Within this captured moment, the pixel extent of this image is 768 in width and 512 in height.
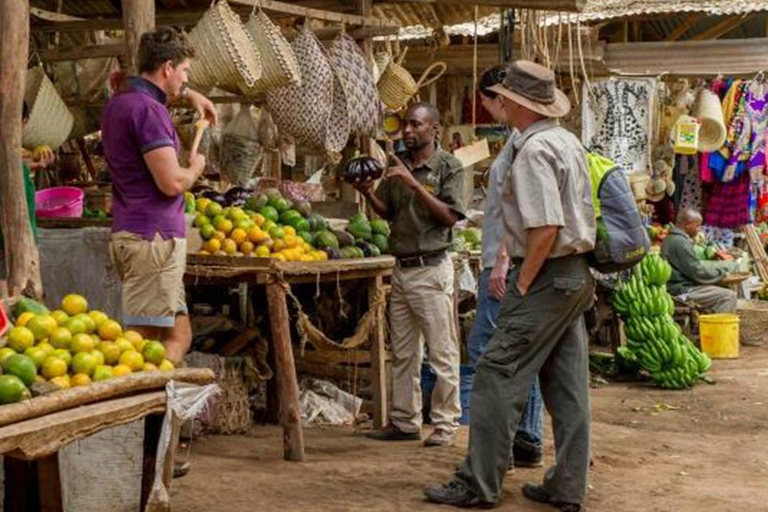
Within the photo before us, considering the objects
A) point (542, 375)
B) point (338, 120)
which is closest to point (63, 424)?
point (542, 375)

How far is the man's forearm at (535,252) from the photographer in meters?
5.50

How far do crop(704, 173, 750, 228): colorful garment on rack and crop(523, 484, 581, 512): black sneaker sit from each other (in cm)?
887

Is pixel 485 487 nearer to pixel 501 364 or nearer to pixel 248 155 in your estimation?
pixel 501 364

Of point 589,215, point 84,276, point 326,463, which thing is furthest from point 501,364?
point 84,276

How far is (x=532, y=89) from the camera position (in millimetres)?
5758

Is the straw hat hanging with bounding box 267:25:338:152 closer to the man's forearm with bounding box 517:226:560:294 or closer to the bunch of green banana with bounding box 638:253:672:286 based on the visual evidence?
the man's forearm with bounding box 517:226:560:294

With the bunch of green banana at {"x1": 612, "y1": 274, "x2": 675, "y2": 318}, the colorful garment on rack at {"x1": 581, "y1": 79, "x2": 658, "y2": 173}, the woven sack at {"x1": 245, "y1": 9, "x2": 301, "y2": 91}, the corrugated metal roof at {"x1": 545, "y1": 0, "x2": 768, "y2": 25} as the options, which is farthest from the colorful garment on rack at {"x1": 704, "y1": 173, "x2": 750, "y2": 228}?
the woven sack at {"x1": 245, "y1": 9, "x2": 301, "y2": 91}

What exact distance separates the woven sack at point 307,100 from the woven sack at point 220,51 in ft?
2.45

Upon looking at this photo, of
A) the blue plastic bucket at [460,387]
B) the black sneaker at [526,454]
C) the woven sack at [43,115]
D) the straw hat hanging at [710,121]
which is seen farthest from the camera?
the straw hat hanging at [710,121]

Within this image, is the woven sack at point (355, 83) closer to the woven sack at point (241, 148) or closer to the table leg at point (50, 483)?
the woven sack at point (241, 148)

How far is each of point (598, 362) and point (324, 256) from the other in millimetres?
4819

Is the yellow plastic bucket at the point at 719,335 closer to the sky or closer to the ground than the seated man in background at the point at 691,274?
closer to the ground

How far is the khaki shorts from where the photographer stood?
5.66 m

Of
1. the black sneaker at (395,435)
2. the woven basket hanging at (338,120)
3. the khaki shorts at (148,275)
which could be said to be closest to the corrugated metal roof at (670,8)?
the woven basket hanging at (338,120)
